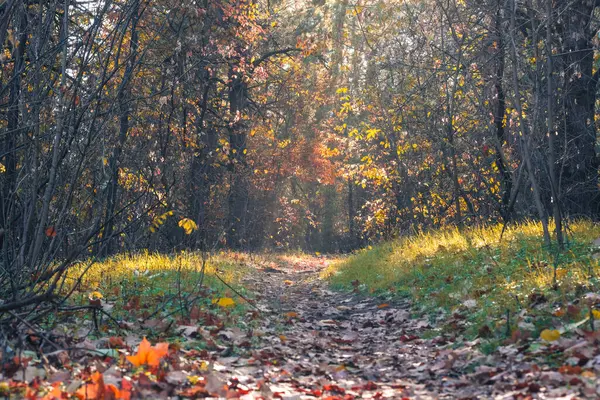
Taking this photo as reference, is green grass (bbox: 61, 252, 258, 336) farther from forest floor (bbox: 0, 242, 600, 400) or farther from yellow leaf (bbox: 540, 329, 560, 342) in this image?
yellow leaf (bbox: 540, 329, 560, 342)

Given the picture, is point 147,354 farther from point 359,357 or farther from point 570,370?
point 570,370

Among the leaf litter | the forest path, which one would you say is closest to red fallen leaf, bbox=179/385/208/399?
the leaf litter

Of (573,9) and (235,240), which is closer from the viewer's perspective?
(573,9)

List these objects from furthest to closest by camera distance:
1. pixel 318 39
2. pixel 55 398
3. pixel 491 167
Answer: pixel 491 167
pixel 318 39
pixel 55 398

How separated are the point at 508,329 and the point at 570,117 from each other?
24.7 feet

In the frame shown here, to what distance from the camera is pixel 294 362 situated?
4996 millimetres

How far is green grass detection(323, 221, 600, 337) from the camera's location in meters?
5.74

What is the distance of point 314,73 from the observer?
28703 mm

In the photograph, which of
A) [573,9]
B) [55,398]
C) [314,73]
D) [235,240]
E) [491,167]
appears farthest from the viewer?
[314,73]

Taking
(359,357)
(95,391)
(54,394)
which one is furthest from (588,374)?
(54,394)

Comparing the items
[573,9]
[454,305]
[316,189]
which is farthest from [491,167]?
[316,189]

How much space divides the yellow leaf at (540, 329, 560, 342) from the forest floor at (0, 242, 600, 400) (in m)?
0.03

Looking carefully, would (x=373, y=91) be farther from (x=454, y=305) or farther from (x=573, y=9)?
(x=454, y=305)

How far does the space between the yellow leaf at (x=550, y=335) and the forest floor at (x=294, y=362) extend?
0.03m
